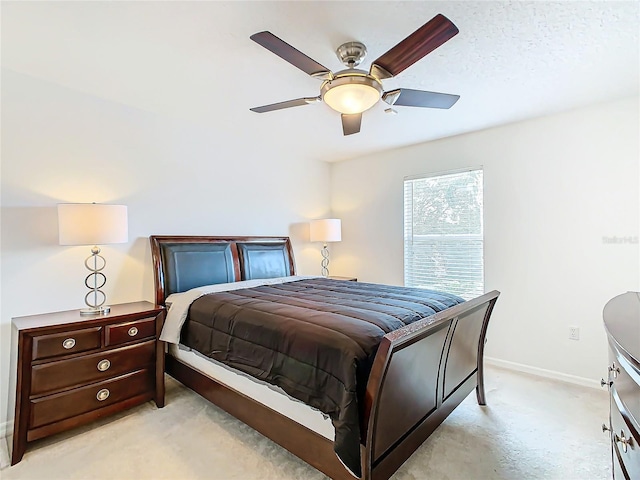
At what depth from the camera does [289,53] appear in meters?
1.66

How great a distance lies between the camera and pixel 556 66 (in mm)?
2256

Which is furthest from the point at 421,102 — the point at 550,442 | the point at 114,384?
the point at 114,384

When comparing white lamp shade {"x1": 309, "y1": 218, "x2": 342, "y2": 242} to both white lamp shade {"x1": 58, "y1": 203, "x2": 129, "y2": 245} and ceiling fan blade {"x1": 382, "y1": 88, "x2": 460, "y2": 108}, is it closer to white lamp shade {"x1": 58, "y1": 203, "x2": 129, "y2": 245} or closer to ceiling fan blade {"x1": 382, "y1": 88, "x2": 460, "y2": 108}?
ceiling fan blade {"x1": 382, "y1": 88, "x2": 460, "y2": 108}

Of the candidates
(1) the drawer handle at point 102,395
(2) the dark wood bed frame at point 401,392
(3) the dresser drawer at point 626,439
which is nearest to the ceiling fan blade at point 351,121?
(2) the dark wood bed frame at point 401,392

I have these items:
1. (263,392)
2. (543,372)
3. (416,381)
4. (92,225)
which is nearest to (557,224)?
(543,372)

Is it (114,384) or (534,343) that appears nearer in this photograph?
(114,384)

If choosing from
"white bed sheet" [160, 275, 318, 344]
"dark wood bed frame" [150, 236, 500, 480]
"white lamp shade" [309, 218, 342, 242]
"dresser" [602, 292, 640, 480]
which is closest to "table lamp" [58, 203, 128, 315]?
"white bed sheet" [160, 275, 318, 344]

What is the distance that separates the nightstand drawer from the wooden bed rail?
6.17 ft

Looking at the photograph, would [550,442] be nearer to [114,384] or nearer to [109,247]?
[114,384]

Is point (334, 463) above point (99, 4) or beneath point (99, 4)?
beneath

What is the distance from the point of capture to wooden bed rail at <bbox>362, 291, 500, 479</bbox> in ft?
4.75

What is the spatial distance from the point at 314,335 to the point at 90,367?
1688mm

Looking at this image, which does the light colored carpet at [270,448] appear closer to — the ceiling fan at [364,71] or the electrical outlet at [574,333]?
the electrical outlet at [574,333]

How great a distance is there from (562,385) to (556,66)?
267cm
